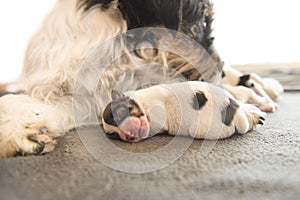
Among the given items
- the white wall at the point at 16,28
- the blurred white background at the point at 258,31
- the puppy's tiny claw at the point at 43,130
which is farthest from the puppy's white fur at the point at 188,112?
the blurred white background at the point at 258,31

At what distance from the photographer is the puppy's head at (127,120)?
848 mm

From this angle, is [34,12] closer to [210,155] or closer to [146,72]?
[146,72]

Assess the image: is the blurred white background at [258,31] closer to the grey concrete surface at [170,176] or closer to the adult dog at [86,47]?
the adult dog at [86,47]

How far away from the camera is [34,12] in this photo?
1.26 metres

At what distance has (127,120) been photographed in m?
0.84

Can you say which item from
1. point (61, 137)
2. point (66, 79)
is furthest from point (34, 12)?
point (61, 137)

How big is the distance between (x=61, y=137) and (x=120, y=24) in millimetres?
388

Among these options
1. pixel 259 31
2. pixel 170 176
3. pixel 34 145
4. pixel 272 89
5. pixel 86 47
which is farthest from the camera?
pixel 259 31

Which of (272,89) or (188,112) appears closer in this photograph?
(188,112)

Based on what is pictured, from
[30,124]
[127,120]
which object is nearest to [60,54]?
[30,124]

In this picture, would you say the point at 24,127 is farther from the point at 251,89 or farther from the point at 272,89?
the point at 272,89

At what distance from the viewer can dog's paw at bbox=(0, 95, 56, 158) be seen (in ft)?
2.62

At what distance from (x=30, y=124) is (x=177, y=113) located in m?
0.36

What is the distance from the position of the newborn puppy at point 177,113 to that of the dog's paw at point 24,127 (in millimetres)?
154
